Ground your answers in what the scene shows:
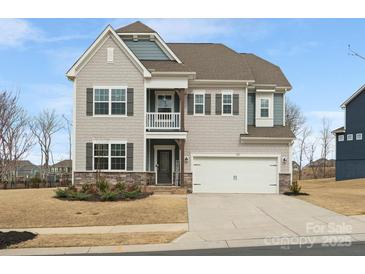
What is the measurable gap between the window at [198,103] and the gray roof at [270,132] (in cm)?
294

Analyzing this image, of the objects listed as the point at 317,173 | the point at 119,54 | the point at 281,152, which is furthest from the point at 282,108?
the point at 317,173

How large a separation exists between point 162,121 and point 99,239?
47.0 feet

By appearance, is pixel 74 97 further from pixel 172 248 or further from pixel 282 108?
pixel 172 248

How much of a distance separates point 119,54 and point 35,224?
12.4m

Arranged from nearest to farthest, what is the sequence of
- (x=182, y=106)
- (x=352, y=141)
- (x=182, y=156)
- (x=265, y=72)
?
1. (x=182, y=106)
2. (x=182, y=156)
3. (x=265, y=72)
4. (x=352, y=141)

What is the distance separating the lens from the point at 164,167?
94.7ft

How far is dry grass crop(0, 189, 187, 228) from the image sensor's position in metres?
17.8

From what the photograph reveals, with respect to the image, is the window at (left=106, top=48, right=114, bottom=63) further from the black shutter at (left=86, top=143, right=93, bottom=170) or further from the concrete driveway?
the concrete driveway

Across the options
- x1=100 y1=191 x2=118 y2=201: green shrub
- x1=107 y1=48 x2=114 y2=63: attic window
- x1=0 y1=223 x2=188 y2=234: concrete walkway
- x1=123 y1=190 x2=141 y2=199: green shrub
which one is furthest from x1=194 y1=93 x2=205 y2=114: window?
x1=0 y1=223 x2=188 y2=234: concrete walkway

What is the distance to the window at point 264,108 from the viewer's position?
29.5m

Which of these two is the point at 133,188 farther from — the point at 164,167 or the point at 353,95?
the point at 353,95

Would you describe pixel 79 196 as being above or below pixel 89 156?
below

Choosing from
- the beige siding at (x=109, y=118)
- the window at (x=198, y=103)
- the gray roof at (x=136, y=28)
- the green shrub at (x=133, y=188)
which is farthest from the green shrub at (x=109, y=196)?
the gray roof at (x=136, y=28)
